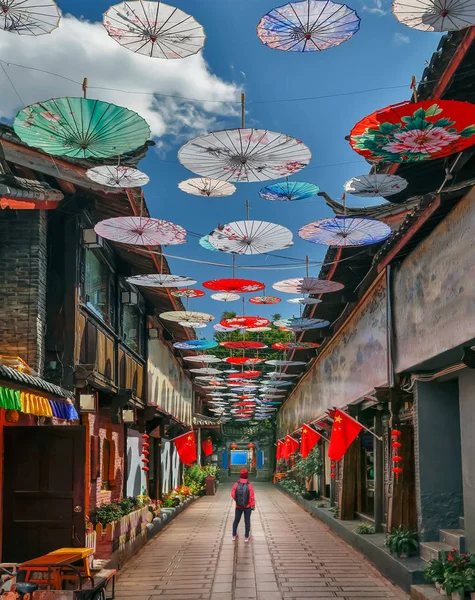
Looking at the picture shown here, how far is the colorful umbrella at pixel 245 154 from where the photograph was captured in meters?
7.83

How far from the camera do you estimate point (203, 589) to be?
11320 mm

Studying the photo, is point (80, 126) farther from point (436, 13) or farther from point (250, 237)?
point (250, 237)

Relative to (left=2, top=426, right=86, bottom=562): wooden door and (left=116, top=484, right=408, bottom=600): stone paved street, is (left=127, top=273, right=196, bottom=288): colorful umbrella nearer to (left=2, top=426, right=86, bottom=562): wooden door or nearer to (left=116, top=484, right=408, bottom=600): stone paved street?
(left=2, top=426, right=86, bottom=562): wooden door

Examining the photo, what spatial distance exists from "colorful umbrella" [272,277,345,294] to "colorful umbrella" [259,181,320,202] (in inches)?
136

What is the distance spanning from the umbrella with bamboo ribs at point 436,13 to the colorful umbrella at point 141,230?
5081mm

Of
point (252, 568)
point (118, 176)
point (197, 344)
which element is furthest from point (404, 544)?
point (197, 344)

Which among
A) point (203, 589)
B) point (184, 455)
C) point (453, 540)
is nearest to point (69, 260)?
point (203, 589)

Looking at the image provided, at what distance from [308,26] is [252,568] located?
9719mm

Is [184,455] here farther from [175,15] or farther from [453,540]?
[175,15]

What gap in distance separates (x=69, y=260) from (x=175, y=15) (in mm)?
6226

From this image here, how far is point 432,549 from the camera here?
437 inches

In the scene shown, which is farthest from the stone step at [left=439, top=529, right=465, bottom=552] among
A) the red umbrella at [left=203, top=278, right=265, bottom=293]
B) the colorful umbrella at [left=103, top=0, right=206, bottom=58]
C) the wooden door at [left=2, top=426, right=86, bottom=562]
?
the colorful umbrella at [left=103, top=0, right=206, bottom=58]

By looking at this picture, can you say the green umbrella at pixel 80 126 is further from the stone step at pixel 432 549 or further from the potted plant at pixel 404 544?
the potted plant at pixel 404 544

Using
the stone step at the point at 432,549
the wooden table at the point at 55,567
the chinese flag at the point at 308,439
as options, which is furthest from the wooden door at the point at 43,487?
the chinese flag at the point at 308,439
